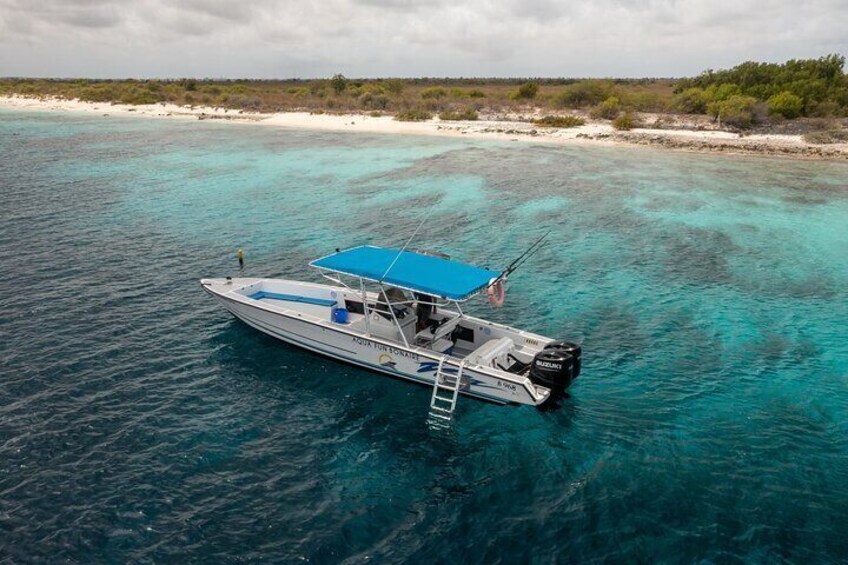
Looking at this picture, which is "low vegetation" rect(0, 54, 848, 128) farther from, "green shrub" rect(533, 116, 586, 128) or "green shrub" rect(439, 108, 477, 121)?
"green shrub" rect(533, 116, 586, 128)

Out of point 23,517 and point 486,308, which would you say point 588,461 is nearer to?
point 486,308

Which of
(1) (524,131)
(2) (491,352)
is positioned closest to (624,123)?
(1) (524,131)

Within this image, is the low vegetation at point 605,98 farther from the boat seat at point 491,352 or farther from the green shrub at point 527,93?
the boat seat at point 491,352

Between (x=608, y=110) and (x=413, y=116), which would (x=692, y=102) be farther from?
(x=413, y=116)

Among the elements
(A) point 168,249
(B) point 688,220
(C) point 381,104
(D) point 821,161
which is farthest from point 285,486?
(C) point 381,104

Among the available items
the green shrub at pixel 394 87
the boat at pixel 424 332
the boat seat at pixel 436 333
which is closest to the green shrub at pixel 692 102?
the green shrub at pixel 394 87
